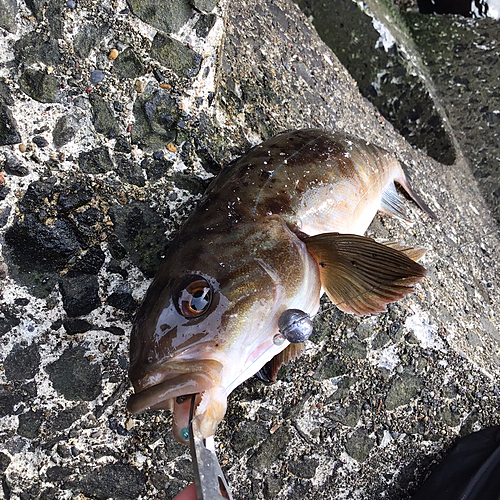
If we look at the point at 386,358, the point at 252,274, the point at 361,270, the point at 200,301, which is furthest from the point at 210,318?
the point at 386,358

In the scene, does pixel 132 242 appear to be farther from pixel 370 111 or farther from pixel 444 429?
pixel 370 111

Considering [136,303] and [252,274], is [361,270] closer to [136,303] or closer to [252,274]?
[252,274]

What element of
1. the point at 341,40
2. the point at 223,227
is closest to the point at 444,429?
the point at 223,227

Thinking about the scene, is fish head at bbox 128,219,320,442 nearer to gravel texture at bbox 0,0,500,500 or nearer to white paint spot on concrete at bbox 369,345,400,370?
gravel texture at bbox 0,0,500,500

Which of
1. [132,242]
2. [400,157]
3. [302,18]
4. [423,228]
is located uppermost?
[302,18]

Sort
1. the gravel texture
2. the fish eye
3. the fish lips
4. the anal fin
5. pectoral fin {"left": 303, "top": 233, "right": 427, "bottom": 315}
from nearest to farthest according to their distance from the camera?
1. the fish lips
2. the fish eye
3. pectoral fin {"left": 303, "top": 233, "right": 427, "bottom": 315}
4. the gravel texture
5. the anal fin

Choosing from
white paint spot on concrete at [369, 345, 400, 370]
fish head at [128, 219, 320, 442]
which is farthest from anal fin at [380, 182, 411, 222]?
fish head at [128, 219, 320, 442]
